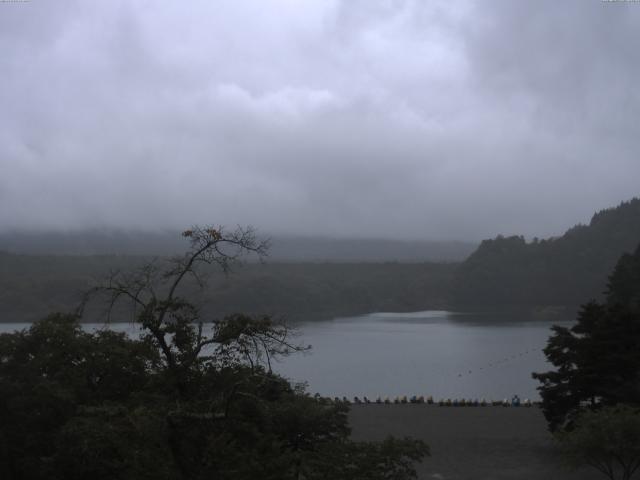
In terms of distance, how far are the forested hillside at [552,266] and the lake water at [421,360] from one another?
33.4 meters

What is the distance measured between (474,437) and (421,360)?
34.5 meters

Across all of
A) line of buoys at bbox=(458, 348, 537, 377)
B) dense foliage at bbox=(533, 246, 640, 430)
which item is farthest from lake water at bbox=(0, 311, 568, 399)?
dense foliage at bbox=(533, 246, 640, 430)

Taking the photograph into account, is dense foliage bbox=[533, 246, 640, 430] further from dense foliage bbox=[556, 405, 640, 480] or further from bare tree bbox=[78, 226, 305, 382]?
bare tree bbox=[78, 226, 305, 382]

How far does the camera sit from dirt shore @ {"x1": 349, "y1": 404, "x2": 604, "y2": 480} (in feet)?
56.9

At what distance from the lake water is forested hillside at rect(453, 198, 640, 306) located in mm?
33367

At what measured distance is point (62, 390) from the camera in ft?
38.1

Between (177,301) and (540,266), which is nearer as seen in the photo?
(177,301)

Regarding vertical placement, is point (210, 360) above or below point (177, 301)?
below

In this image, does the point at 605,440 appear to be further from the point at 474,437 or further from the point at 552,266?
the point at 552,266

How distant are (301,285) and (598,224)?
186ft

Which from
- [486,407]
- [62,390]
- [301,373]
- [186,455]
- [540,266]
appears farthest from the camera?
[540,266]

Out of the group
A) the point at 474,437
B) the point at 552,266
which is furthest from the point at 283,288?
the point at 474,437

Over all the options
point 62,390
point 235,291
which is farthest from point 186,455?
point 235,291

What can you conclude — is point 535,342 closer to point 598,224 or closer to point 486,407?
point 486,407
